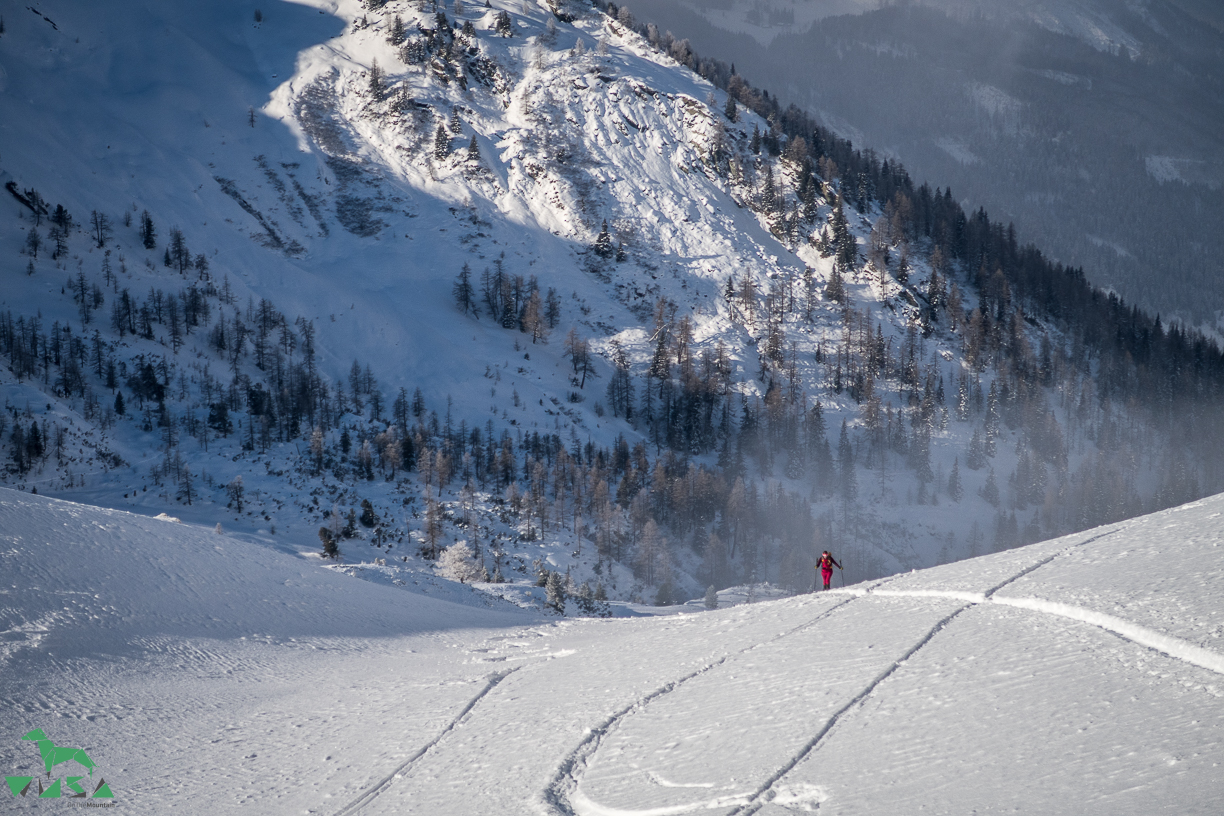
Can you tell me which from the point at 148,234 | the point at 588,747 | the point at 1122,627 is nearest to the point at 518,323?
the point at 148,234

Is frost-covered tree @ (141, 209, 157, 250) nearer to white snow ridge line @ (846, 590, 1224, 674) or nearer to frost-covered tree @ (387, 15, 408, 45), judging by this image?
frost-covered tree @ (387, 15, 408, 45)

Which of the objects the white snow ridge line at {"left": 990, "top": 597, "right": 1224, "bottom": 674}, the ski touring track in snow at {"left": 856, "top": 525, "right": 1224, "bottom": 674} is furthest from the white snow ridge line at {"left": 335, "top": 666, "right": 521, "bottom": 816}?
the white snow ridge line at {"left": 990, "top": 597, "right": 1224, "bottom": 674}

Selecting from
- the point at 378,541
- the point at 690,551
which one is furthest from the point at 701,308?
the point at 378,541

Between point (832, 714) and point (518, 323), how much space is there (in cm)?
10019

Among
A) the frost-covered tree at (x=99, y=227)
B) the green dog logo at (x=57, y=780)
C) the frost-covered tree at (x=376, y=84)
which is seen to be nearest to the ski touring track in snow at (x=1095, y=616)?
the green dog logo at (x=57, y=780)

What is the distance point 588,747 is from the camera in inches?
322

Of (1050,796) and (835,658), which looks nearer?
(1050,796)

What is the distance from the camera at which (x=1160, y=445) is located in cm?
11362

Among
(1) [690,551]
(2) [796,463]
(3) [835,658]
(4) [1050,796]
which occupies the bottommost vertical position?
(1) [690,551]

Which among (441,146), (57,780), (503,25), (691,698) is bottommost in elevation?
(57,780)

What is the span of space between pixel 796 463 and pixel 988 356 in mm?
47398

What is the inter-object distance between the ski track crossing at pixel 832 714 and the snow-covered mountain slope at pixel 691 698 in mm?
32

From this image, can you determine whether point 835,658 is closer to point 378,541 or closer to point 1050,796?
point 1050,796

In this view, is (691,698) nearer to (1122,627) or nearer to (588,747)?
(588,747)
